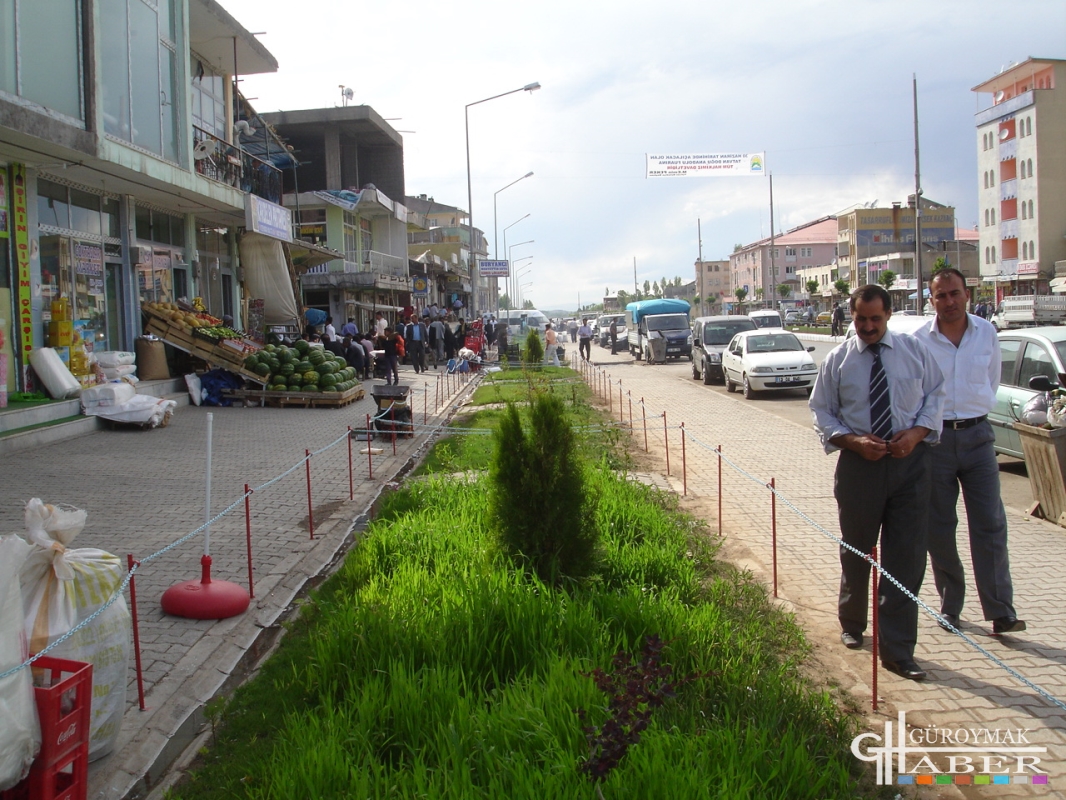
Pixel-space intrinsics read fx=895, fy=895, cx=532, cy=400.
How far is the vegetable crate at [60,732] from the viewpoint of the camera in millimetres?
2971

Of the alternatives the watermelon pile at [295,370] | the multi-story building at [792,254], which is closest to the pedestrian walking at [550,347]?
the watermelon pile at [295,370]

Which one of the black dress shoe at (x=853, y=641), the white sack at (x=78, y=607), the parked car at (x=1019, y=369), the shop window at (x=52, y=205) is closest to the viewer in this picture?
the white sack at (x=78, y=607)

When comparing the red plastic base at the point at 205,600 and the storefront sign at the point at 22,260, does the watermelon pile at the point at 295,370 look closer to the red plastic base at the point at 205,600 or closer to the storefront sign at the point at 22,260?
the storefront sign at the point at 22,260

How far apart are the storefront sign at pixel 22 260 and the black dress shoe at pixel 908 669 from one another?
13241mm

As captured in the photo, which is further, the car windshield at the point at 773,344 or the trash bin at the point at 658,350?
the trash bin at the point at 658,350

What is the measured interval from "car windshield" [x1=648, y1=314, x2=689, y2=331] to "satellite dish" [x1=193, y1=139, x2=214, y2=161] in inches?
825

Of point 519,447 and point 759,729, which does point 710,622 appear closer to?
point 759,729

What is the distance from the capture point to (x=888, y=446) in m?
4.41

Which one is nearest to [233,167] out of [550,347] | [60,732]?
[550,347]

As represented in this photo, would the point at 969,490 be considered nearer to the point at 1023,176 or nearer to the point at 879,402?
the point at 879,402

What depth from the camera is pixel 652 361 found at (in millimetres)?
35219

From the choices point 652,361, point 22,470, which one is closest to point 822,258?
point 652,361

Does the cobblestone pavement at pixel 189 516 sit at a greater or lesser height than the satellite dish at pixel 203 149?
lesser

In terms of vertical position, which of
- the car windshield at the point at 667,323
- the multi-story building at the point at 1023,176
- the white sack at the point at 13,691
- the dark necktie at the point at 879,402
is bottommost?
the white sack at the point at 13,691
